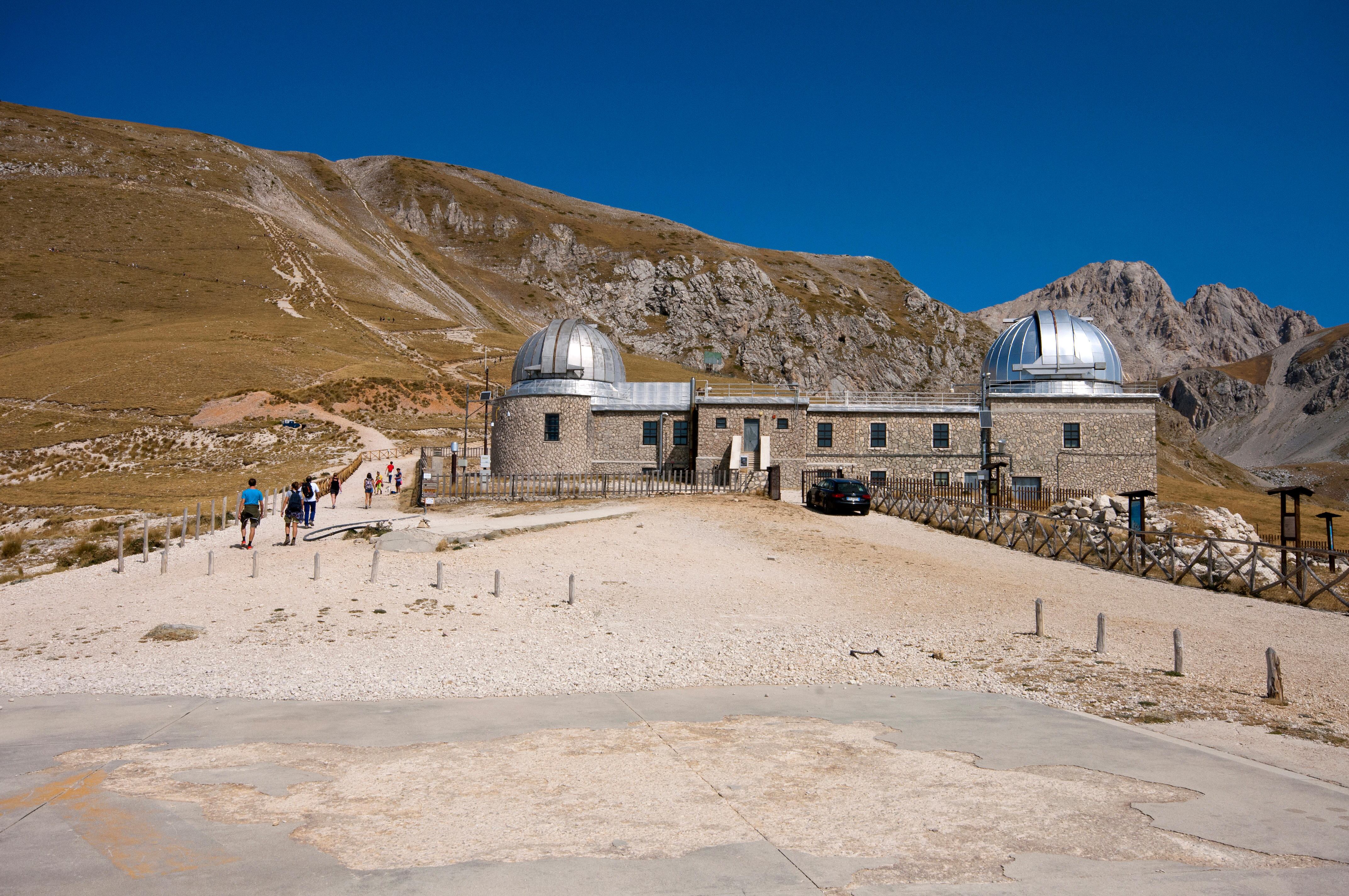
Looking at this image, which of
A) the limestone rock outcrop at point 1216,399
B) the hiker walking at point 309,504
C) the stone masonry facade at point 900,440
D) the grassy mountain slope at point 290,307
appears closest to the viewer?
the hiker walking at point 309,504

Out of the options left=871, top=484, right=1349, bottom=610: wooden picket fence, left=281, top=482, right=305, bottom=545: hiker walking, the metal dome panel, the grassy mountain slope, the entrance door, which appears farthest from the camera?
the grassy mountain slope

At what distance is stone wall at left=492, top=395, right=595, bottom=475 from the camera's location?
4034 cm

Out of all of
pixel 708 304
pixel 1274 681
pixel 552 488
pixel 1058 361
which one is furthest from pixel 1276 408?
pixel 1274 681

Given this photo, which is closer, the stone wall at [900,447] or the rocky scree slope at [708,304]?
the stone wall at [900,447]

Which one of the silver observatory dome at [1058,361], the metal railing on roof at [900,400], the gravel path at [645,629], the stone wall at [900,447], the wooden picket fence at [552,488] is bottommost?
the gravel path at [645,629]

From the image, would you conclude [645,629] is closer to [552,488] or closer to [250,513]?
[250,513]

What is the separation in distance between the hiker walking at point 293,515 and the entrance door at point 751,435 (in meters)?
22.7

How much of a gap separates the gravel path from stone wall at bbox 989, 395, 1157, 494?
1912 cm

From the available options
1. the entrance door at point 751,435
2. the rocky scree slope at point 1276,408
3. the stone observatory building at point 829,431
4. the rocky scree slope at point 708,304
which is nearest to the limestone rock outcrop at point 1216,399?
the rocky scree slope at point 1276,408

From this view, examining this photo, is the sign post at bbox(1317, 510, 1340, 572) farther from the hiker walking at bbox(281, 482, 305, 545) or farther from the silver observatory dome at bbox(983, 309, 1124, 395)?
the hiker walking at bbox(281, 482, 305, 545)

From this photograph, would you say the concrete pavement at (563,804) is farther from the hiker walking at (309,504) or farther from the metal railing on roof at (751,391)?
the metal railing on roof at (751,391)

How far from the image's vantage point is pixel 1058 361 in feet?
142

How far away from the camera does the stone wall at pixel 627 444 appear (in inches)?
1645

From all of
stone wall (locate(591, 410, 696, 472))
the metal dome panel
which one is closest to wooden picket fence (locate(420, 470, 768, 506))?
stone wall (locate(591, 410, 696, 472))
